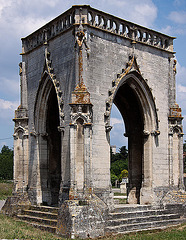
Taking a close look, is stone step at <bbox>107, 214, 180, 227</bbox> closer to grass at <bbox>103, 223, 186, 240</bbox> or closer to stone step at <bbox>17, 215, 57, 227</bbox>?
grass at <bbox>103, 223, 186, 240</bbox>

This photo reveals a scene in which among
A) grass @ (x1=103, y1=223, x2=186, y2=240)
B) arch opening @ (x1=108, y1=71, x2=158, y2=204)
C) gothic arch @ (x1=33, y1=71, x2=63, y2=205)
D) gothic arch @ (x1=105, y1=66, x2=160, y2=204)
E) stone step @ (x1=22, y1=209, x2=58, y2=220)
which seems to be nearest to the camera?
grass @ (x1=103, y1=223, x2=186, y2=240)

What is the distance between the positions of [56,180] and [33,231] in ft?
14.5

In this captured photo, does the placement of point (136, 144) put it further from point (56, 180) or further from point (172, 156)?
point (56, 180)

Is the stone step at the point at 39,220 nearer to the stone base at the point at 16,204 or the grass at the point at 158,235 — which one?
the stone base at the point at 16,204

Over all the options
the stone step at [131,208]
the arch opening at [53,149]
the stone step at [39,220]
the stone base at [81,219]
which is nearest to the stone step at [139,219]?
the stone base at [81,219]

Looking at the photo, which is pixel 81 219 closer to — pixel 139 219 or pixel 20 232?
pixel 20 232

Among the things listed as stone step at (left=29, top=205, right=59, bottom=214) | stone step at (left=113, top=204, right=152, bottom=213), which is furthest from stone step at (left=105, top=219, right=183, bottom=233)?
stone step at (left=29, top=205, right=59, bottom=214)


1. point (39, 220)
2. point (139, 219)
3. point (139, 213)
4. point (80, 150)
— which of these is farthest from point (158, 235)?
point (39, 220)

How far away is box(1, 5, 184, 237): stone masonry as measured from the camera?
1355cm

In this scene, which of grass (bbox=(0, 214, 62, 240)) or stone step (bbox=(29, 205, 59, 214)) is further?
stone step (bbox=(29, 205, 59, 214))

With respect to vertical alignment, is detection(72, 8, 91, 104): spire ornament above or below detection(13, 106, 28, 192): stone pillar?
above

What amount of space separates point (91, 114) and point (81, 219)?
3.60 metres

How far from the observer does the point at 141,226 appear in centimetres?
1427

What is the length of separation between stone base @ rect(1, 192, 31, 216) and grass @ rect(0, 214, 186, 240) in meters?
1.36
